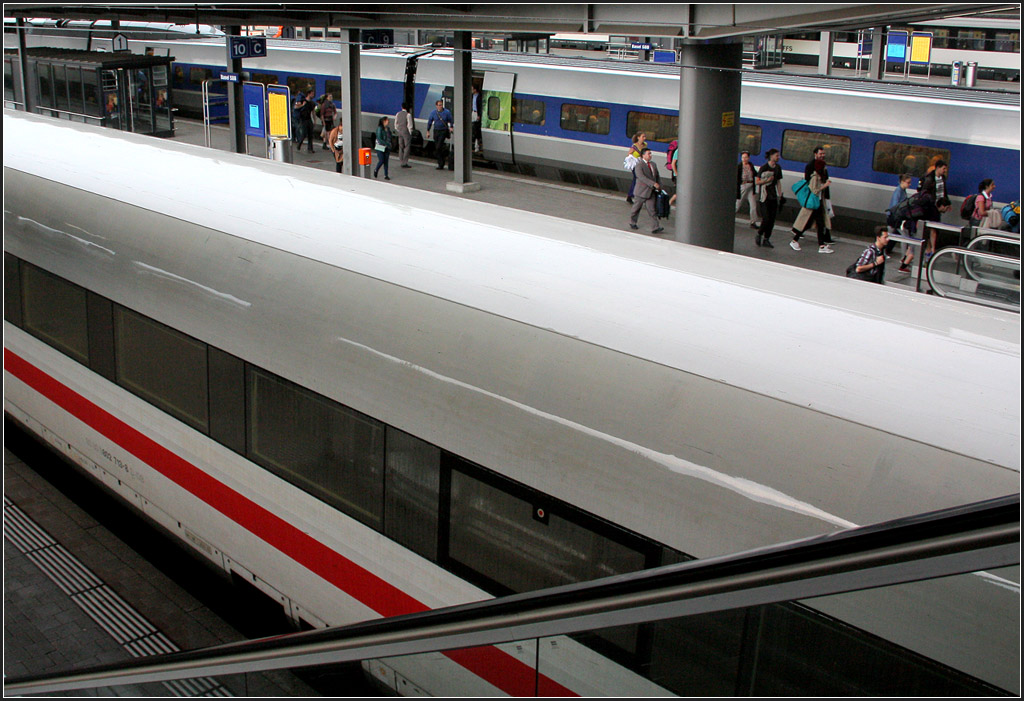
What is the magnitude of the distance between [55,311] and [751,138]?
41.8 ft

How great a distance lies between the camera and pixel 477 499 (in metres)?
4.03

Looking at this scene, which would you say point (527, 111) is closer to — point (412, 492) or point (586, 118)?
point (586, 118)

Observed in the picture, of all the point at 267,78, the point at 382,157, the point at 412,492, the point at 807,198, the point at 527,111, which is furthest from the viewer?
the point at 267,78

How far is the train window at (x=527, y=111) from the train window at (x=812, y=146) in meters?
5.40

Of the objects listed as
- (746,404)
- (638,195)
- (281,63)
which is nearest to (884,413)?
(746,404)

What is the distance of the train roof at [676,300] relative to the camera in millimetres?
2887

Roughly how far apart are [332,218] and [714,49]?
5.09m

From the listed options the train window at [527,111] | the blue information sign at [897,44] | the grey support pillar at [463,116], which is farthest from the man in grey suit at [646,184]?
the blue information sign at [897,44]

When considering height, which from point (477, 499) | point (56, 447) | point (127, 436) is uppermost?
point (477, 499)

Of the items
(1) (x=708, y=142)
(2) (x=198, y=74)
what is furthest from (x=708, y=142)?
(2) (x=198, y=74)

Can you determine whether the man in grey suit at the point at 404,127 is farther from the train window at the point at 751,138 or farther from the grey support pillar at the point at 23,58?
the train window at the point at 751,138

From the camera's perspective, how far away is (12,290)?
7.62 meters

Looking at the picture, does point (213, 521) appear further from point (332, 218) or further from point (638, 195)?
point (638, 195)

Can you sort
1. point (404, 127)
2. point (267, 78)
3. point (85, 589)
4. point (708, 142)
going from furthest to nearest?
1. point (267, 78)
2. point (404, 127)
3. point (708, 142)
4. point (85, 589)
